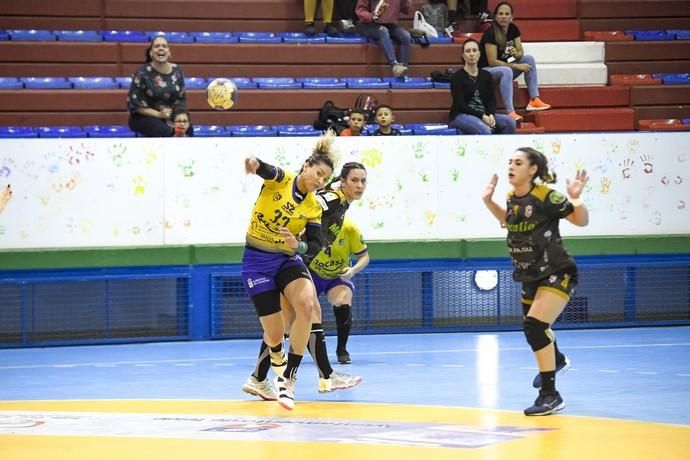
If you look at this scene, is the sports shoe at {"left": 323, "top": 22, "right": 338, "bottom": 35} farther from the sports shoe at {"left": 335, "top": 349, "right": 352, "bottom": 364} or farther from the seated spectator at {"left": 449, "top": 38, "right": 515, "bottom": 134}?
the sports shoe at {"left": 335, "top": 349, "right": 352, "bottom": 364}

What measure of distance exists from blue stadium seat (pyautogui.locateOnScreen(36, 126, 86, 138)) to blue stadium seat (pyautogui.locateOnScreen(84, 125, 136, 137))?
0.32 feet

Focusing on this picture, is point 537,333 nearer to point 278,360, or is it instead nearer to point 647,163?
point 278,360

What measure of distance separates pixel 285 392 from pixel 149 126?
632 centimetres

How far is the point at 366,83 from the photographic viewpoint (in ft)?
56.5

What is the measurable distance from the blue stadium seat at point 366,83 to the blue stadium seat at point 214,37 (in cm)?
173

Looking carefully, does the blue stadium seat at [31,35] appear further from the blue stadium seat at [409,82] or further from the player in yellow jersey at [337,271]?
the player in yellow jersey at [337,271]

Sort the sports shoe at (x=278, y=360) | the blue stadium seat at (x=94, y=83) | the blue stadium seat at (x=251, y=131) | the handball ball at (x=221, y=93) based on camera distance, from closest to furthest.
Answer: the sports shoe at (x=278, y=360) < the handball ball at (x=221, y=93) < the blue stadium seat at (x=251, y=131) < the blue stadium seat at (x=94, y=83)

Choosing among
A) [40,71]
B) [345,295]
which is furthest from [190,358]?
[40,71]

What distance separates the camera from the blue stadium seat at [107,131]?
A: 14768 millimetres

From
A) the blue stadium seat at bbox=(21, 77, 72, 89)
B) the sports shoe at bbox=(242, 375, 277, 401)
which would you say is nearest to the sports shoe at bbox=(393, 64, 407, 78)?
the blue stadium seat at bbox=(21, 77, 72, 89)

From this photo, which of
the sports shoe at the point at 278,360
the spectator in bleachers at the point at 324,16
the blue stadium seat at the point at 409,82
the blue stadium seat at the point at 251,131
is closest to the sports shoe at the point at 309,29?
the spectator in bleachers at the point at 324,16

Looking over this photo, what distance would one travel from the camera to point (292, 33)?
710 inches

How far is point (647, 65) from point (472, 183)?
5.29m

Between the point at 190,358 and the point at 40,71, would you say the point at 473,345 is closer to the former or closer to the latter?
the point at 190,358
